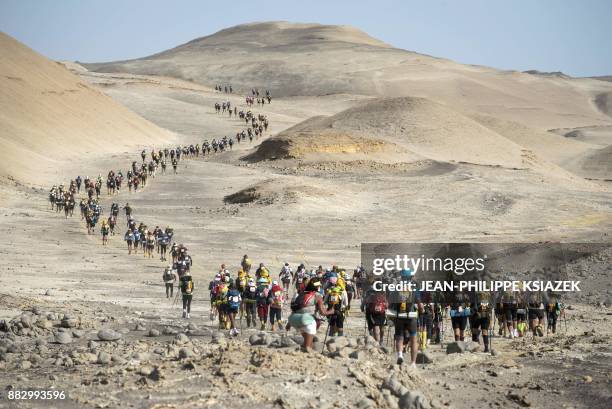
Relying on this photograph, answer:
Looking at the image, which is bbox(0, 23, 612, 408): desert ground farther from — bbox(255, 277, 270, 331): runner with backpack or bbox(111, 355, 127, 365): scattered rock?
bbox(255, 277, 270, 331): runner with backpack

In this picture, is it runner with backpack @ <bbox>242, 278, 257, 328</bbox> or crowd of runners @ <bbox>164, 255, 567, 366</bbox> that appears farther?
runner with backpack @ <bbox>242, 278, 257, 328</bbox>

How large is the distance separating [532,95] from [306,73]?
4051 cm

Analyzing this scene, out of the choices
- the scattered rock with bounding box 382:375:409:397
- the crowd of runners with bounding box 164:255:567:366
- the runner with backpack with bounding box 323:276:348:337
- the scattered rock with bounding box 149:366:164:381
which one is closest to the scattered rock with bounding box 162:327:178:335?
the crowd of runners with bounding box 164:255:567:366

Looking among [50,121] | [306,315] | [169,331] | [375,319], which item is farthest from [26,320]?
[50,121]

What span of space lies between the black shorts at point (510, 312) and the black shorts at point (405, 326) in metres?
4.82

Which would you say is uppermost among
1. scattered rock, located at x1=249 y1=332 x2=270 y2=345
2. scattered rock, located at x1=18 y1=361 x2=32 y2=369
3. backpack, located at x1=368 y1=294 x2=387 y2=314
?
backpack, located at x1=368 y1=294 x2=387 y2=314

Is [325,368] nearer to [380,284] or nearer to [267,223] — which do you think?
[380,284]

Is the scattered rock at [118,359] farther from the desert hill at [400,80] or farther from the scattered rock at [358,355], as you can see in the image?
the desert hill at [400,80]

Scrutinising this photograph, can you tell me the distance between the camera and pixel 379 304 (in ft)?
55.9

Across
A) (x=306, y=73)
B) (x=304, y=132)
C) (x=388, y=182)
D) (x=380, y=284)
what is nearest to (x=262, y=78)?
(x=306, y=73)

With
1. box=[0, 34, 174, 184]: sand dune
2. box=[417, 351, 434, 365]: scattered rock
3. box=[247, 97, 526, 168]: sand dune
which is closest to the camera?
box=[417, 351, 434, 365]: scattered rock

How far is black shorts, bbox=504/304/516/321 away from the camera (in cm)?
1922

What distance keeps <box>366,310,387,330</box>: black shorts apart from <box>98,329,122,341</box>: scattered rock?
14.1 ft

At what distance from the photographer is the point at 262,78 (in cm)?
16488
